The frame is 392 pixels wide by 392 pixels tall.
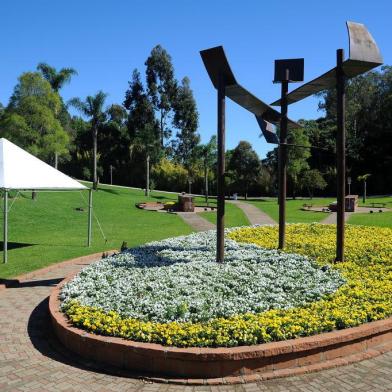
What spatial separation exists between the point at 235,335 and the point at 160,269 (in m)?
3.25

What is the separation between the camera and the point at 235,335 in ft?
15.8

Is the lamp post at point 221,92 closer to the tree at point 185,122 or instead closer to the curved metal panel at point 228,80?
the curved metal panel at point 228,80

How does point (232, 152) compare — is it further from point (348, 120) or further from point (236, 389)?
point (236, 389)

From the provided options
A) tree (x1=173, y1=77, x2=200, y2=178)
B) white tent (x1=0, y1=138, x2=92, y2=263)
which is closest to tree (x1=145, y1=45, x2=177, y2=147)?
tree (x1=173, y1=77, x2=200, y2=178)

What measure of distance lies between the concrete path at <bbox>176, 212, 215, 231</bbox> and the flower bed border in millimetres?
13248

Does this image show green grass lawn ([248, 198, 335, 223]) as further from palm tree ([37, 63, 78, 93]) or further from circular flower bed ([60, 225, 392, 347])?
palm tree ([37, 63, 78, 93])

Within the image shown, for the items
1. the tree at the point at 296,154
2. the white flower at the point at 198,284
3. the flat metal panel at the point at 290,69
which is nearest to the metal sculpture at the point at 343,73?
the flat metal panel at the point at 290,69

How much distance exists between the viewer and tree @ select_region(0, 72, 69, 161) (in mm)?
27969

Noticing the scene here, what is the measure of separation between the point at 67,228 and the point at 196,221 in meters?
6.17

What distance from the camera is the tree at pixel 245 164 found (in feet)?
143

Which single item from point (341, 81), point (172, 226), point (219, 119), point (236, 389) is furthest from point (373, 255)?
point (172, 226)

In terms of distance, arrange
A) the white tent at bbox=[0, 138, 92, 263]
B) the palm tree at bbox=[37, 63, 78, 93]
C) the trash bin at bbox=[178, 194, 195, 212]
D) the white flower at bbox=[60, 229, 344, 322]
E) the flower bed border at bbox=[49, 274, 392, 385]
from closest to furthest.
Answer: the flower bed border at bbox=[49, 274, 392, 385] → the white flower at bbox=[60, 229, 344, 322] → the white tent at bbox=[0, 138, 92, 263] → the trash bin at bbox=[178, 194, 195, 212] → the palm tree at bbox=[37, 63, 78, 93]

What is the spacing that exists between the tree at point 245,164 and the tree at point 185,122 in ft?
14.8

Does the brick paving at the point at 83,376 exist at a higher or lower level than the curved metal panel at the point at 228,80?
lower
